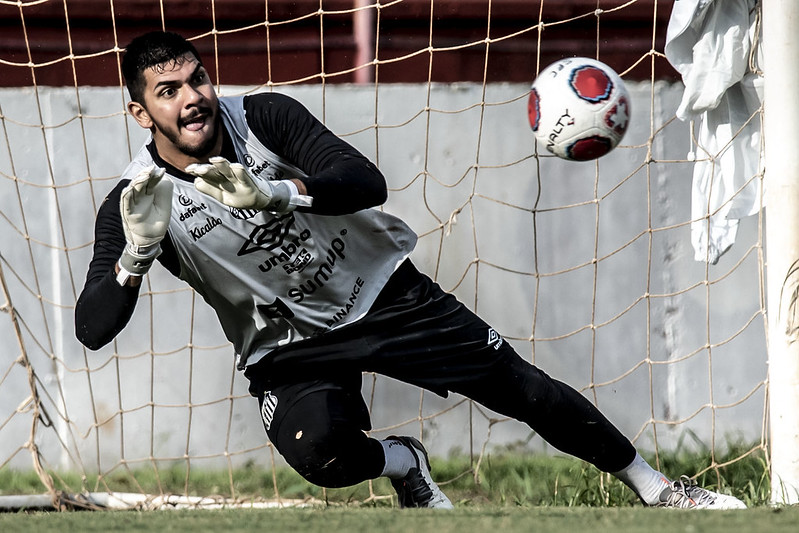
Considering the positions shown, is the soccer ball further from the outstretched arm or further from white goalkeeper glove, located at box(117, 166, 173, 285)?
the outstretched arm

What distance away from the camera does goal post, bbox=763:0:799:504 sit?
338 cm

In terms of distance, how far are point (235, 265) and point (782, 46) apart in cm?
188

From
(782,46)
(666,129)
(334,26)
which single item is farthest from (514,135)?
(782,46)

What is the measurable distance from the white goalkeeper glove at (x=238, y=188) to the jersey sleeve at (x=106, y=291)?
1.35 ft

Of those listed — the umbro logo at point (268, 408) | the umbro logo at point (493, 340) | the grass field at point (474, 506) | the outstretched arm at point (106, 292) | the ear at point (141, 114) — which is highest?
the ear at point (141, 114)

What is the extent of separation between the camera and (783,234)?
11.2ft

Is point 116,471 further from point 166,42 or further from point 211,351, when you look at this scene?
point 166,42

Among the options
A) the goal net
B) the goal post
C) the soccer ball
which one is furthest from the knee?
the goal net

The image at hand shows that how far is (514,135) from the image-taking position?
4797 mm

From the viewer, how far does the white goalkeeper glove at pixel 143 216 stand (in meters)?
2.83

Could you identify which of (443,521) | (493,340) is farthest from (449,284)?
(443,521)

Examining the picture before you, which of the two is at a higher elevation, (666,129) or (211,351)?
(666,129)

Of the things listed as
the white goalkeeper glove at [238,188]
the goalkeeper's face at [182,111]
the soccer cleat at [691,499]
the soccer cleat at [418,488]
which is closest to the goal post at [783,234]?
the soccer cleat at [691,499]

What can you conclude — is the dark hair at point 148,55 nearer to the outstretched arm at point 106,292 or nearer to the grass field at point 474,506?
the outstretched arm at point 106,292
